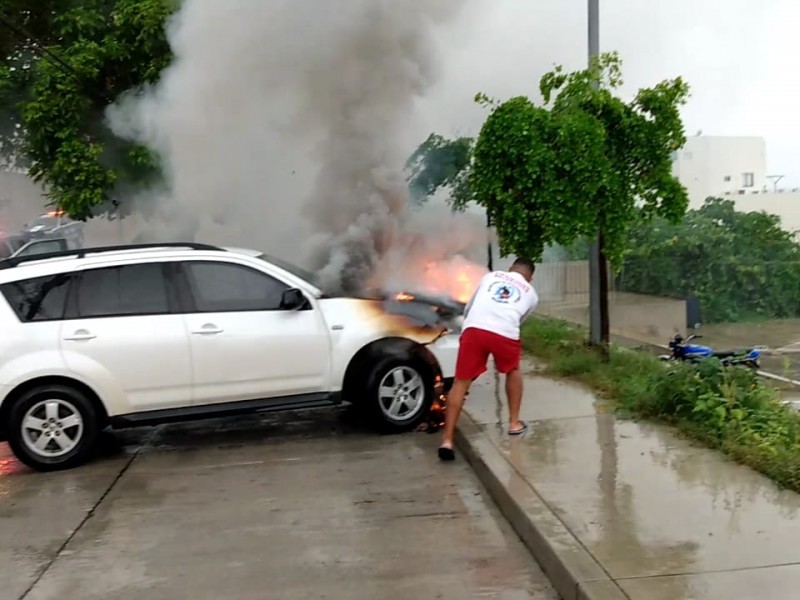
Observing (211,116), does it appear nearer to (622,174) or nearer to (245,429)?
(245,429)

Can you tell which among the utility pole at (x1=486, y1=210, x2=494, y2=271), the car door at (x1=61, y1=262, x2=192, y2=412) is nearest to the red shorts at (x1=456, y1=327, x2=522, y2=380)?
the car door at (x1=61, y1=262, x2=192, y2=412)

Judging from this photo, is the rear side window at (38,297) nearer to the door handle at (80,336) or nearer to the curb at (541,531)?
the door handle at (80,336)

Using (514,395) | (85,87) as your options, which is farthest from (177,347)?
(85,87)

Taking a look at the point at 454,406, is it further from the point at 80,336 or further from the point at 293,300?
the point at 80,336

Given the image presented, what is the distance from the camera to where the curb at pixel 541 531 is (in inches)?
152

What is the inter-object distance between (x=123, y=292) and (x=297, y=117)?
444cm

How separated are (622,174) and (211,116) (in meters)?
4.94

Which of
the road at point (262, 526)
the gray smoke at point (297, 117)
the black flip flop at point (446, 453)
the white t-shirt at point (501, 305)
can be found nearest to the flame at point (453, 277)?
the gray smoke at point (297, 117)

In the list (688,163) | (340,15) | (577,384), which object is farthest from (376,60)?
(688,163)

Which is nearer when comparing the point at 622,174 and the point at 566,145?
the point at 566,145

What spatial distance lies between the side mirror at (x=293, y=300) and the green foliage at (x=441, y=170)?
5.23m

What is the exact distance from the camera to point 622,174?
8305 millimetres

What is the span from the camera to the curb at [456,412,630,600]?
12.7 feet

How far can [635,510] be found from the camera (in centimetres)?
478
